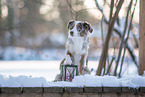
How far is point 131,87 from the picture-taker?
2891 millimetres

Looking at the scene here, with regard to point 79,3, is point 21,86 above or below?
below

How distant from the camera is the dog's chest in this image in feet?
11.8

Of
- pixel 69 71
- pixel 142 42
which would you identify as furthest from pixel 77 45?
pixel 142 42

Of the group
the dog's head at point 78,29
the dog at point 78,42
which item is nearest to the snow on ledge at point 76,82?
the dog at point 78,42

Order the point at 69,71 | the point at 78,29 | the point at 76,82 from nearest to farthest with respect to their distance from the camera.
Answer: the point at 76,82
the point at 69,71
the point at 78,29

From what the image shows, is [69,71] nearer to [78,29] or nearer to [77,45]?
[77,45]

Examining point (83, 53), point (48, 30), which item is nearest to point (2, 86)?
point (83, 53)

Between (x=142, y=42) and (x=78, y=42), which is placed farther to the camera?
(x=142, y=42)

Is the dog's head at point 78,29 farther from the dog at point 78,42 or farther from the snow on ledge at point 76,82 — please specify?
the snow on ledge at point 76,82

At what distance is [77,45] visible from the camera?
3621 mm

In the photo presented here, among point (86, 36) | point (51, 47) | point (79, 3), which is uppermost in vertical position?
A: point (79, 3)

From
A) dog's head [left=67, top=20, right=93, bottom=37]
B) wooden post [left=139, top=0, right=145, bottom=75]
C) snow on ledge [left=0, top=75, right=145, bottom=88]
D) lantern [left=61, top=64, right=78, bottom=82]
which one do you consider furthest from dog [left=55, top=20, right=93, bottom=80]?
wooden post [left=139, top=0, right=145, bottom=75]

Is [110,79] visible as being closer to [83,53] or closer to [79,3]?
[83,53]

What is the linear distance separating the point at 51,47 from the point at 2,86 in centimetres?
2141
